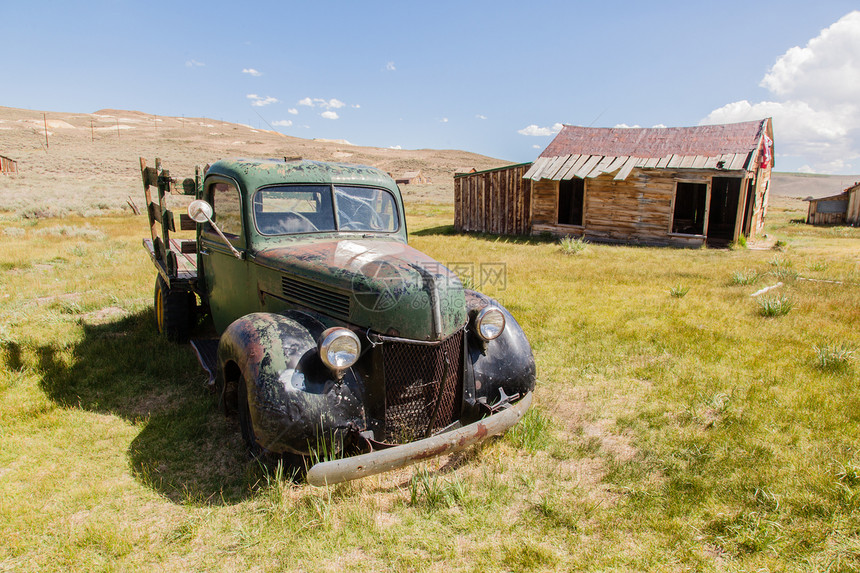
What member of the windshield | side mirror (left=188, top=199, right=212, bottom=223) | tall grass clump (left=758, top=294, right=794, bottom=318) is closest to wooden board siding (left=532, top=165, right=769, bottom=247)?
tall grass clump (left=758, top=294, right=794, bottom=318)

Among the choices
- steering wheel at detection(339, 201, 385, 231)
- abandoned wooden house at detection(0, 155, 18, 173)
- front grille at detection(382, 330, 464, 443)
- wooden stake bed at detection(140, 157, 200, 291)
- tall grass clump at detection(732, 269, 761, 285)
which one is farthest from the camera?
abandoned wooden house at detection(0, 155, 18, 173)

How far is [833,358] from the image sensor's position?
491 cm

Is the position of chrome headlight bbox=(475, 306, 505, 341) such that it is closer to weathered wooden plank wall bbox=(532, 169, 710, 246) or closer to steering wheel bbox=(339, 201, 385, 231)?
steering wheel bbox=(339, 201, 385, 231)

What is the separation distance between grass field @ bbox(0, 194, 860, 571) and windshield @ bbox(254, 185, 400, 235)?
1.74 metres

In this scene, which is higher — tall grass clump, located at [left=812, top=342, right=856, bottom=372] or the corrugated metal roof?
the corrugated metal roof

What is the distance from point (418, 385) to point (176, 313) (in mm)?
3895

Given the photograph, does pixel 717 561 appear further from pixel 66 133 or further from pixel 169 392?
pixel 66 133

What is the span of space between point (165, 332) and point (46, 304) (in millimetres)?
3086

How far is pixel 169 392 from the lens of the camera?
15.1 ft

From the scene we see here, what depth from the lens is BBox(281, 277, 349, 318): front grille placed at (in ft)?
10.7

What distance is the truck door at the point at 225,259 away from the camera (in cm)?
420

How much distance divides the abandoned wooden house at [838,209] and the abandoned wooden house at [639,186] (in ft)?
16.3

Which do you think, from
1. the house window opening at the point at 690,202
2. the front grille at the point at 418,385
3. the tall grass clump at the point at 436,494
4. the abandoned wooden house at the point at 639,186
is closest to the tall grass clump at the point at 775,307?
the front grille at the point at 418,385

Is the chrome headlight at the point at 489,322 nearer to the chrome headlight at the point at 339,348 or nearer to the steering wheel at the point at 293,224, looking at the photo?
the chrome headlight at the point at 339,348
